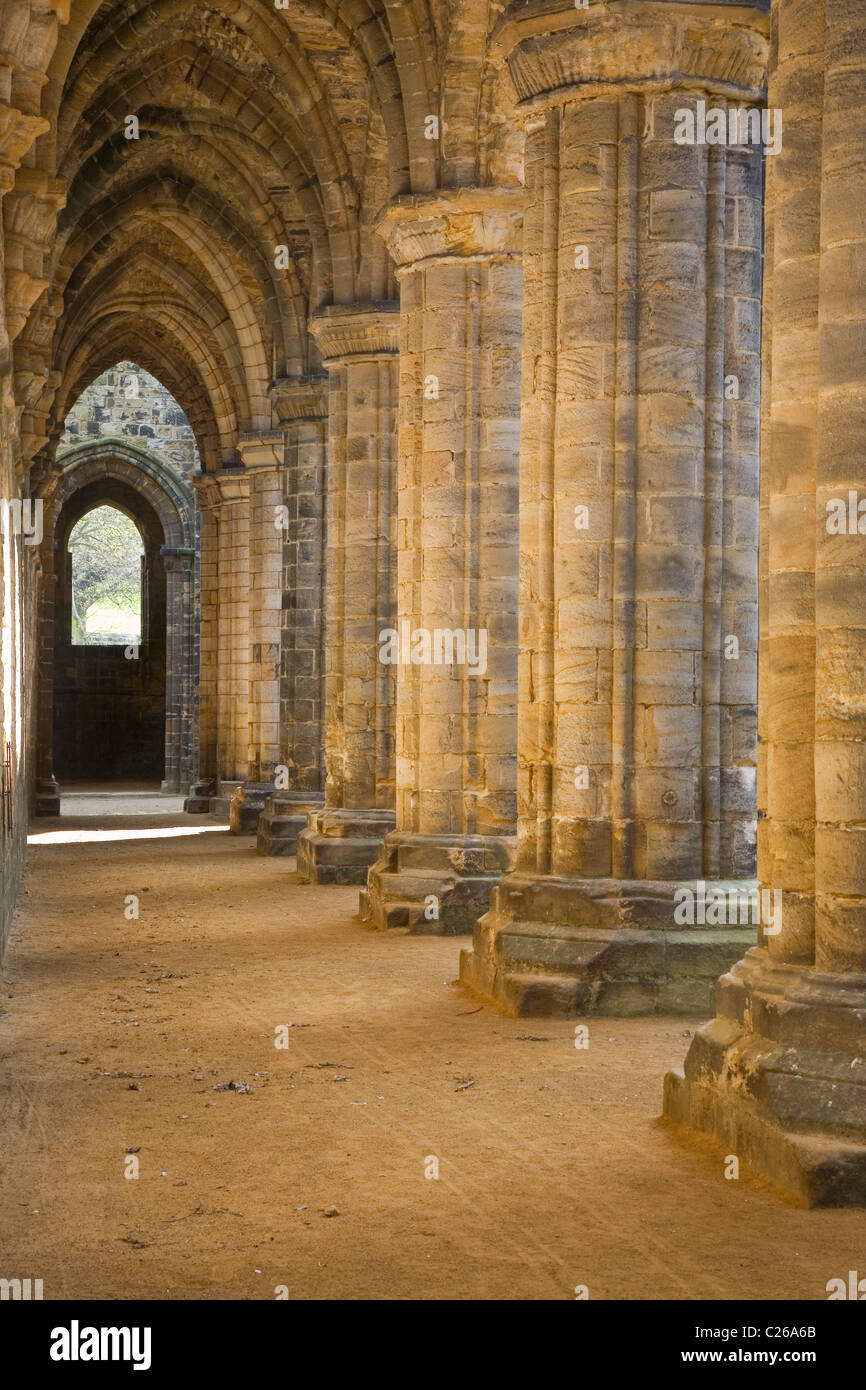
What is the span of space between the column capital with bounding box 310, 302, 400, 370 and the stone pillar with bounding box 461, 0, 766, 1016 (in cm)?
627

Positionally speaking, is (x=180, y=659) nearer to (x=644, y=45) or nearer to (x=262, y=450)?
A: (x=262, y=450)

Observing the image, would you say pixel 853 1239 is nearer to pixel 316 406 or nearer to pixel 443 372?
pixel 443 372

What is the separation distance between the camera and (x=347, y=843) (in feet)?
52.5

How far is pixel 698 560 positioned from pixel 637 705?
85cm

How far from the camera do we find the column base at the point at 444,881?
12.5 meters

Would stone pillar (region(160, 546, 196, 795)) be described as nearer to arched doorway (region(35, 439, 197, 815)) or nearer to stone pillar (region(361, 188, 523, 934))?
arched doorway (region(35, 439, 197, 815))

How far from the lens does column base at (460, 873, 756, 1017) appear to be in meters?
9.08

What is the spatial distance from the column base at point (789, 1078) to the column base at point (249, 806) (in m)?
16.5

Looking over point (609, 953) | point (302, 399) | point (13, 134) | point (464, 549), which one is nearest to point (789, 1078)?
point (609, 953)

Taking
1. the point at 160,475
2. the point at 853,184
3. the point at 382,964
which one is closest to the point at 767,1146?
the point at 853,184

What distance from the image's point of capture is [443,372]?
41.3ft

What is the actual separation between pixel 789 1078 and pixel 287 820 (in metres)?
13.9

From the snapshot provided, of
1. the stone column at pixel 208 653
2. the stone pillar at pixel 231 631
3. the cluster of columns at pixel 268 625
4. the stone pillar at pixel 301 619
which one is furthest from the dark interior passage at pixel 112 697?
the stone pillar at pixel 301 619

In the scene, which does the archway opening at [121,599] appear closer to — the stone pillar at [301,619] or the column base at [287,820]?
the stone pillar at [301,619]
